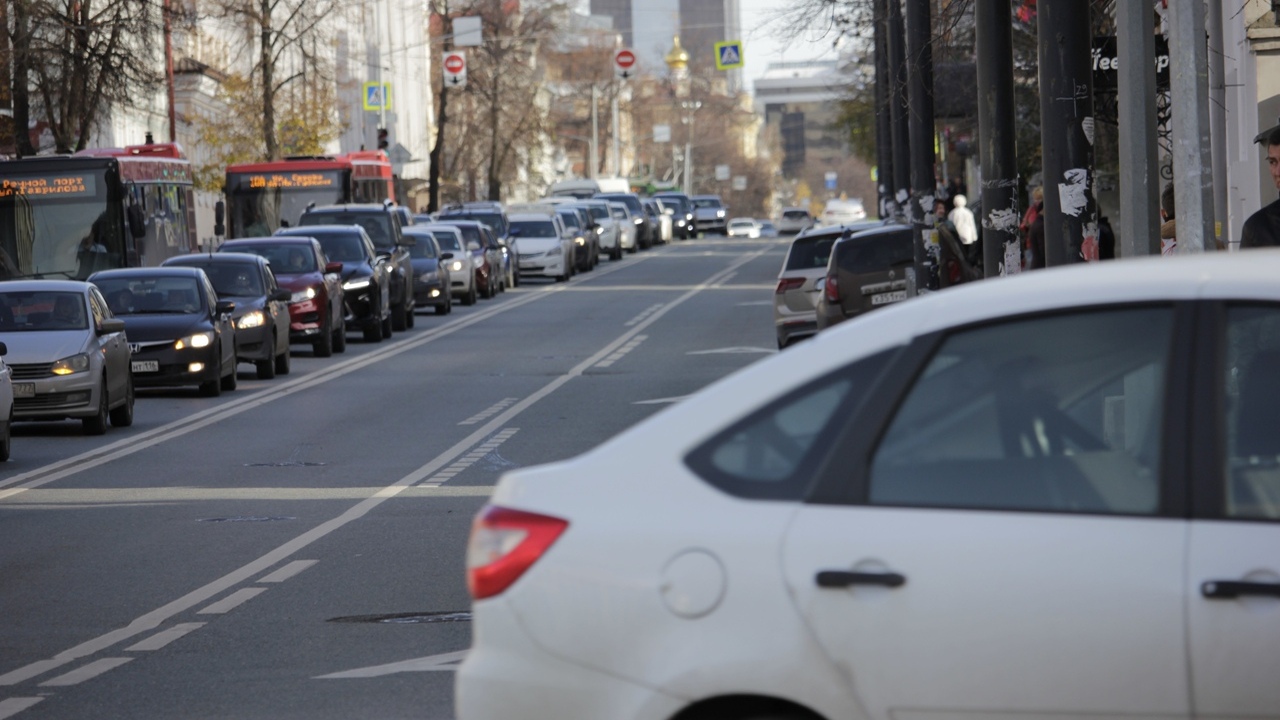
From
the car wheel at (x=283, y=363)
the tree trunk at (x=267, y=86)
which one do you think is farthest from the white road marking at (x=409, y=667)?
the tree trunk at (x=267, y=86)

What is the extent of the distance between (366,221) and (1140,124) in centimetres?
2754

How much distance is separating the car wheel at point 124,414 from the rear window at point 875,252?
8.70 meters

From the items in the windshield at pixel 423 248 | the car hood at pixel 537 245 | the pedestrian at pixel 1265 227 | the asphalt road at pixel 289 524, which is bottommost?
the asphalt road at pixel 289 524

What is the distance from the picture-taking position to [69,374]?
19.7m

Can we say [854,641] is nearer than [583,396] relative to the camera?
Yes

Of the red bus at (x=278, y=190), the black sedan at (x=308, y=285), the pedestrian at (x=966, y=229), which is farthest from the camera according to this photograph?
the red bus at (x=278, y=190)

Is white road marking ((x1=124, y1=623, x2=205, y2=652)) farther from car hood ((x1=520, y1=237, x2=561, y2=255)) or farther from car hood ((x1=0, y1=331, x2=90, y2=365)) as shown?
car hood ((x1=520, y1=237, x2=561, y2=255))

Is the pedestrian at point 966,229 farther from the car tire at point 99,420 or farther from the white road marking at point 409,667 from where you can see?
the white road marking at point 409,667

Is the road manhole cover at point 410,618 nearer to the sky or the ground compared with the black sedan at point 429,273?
nearer to the ground

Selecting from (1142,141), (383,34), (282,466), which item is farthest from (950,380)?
(383,34)

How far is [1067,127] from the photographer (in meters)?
12.8

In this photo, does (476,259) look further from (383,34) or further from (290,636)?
(383,34)

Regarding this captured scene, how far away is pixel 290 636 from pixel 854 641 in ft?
17.5

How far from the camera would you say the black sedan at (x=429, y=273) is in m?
40.5
